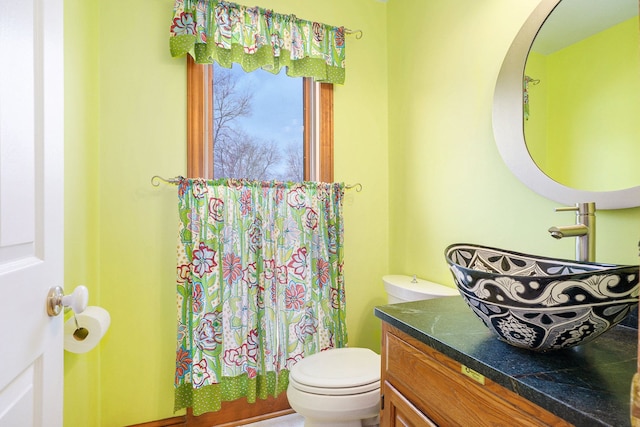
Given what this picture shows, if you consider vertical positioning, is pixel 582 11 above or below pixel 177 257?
above

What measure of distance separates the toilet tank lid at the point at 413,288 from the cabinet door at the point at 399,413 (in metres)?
0.65

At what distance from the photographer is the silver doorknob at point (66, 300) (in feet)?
2.43

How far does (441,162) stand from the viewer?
5.56 ft

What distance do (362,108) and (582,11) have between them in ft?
3.93

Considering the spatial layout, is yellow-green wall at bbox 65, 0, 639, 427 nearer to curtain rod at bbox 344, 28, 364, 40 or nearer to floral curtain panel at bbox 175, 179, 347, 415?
curtain rod at bbox 344, 28, 364, 40

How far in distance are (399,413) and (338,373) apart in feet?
1.61

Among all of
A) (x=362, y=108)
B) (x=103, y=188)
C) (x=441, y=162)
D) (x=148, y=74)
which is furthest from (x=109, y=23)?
(x=441, y=162)

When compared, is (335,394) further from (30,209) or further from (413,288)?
(30,209)

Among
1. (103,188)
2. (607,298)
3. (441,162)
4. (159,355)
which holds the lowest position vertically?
(159,355)

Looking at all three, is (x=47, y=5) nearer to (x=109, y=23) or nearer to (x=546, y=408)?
(x=109, y=23)

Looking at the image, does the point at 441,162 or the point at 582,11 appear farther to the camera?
the point at 441,162

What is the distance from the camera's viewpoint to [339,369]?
1414 millimetres

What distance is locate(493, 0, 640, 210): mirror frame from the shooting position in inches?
44.2

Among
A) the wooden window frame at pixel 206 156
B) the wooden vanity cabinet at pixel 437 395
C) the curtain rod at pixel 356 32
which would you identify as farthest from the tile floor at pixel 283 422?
the curtain rod at pixel 356 32
